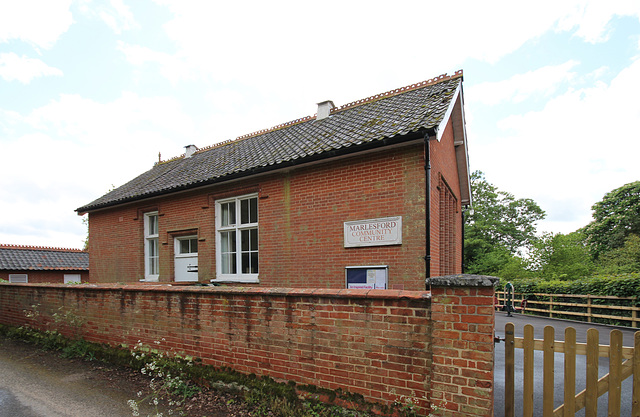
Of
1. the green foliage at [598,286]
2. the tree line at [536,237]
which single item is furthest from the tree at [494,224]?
the green foliage at [598,286]

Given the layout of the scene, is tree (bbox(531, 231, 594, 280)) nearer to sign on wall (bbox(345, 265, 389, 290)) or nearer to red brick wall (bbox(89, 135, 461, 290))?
red brick wall (bbox(89, 135, 461, 290))

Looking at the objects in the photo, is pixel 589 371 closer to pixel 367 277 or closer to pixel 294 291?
pixel 294 291

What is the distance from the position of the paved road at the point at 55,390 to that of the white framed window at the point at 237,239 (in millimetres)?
3881

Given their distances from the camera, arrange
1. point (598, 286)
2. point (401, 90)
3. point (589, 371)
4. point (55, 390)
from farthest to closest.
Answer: point (598, 286)
point (401, 90)
point (55, 390)
point (589, 371)

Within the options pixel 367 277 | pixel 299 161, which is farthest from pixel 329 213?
pixel 367 277

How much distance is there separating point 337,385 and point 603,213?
4363cm

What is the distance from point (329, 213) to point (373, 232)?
3.56 feet

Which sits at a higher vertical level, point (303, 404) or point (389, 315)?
point (389, 315)

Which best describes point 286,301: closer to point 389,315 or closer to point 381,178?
point 389,315

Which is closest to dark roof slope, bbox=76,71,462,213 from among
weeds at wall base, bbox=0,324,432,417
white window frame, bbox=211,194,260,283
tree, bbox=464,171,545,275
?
white window frame, bbox=211,194,260,283

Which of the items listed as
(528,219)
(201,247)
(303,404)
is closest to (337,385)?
(303,404)

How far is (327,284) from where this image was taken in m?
7.26

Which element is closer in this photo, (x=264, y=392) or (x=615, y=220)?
(x=264, y=392)

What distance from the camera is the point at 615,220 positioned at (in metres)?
34.1
